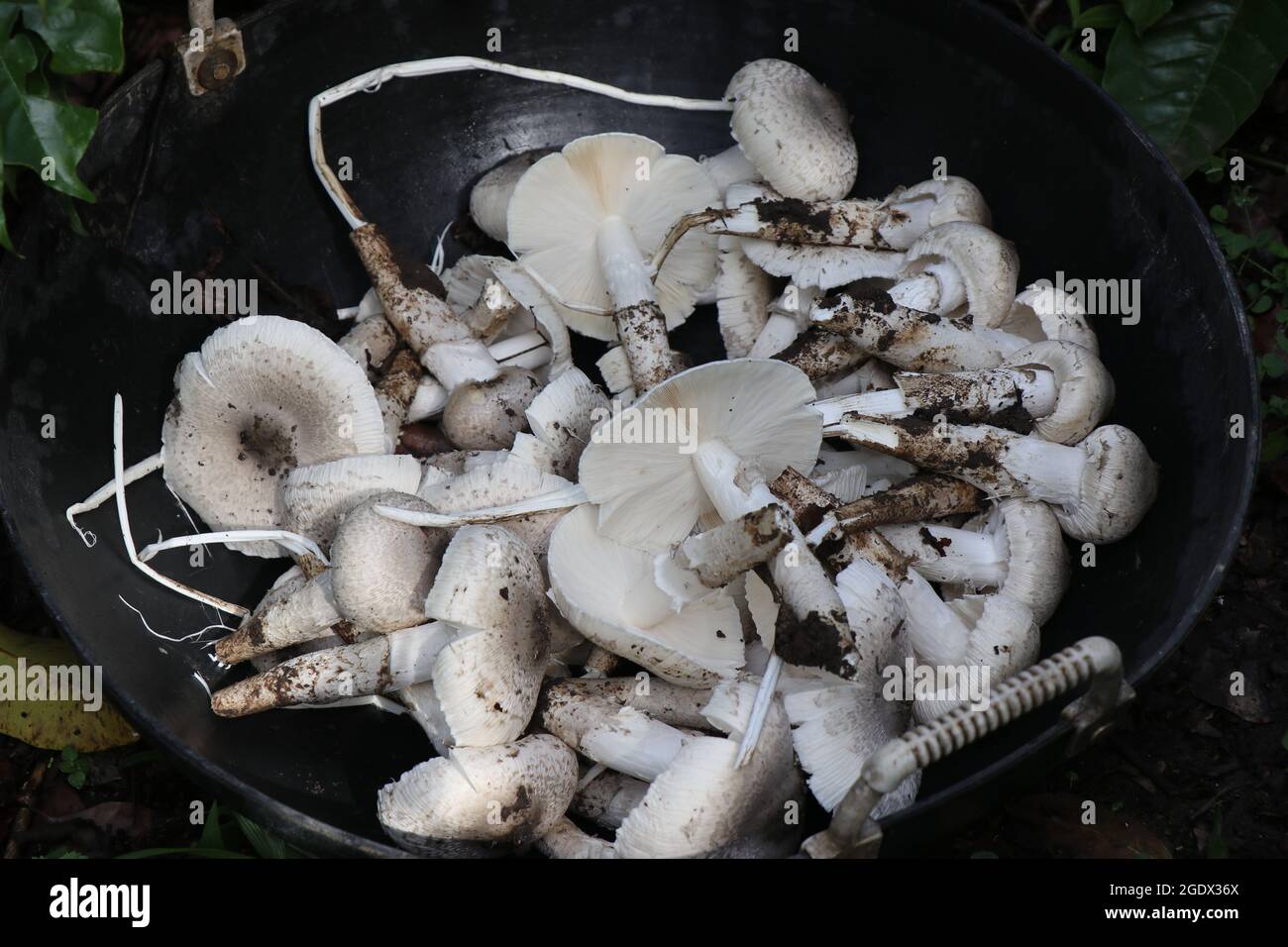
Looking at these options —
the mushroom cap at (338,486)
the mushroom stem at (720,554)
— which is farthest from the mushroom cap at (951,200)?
the mushroom cap at (338,486)

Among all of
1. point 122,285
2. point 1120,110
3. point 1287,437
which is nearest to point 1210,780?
point 1287,437

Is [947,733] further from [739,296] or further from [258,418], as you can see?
[258,418]

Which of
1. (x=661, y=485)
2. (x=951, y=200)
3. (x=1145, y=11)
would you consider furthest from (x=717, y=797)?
(x=1145, y=11)

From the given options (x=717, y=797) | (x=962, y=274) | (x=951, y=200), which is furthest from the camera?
(x=951, y=200)

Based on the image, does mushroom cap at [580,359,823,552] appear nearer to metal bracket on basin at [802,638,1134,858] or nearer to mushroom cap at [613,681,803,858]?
mushroom cap at [613,681,803,858]

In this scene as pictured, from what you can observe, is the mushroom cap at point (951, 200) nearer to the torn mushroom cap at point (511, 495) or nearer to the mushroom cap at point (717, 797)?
the torn mushroom cap at point (511, 495)

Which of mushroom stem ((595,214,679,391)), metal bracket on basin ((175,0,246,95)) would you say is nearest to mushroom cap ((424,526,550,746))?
mushroom stem ((595,214,679,391))

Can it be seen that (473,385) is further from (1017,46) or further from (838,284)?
(1017,46)
